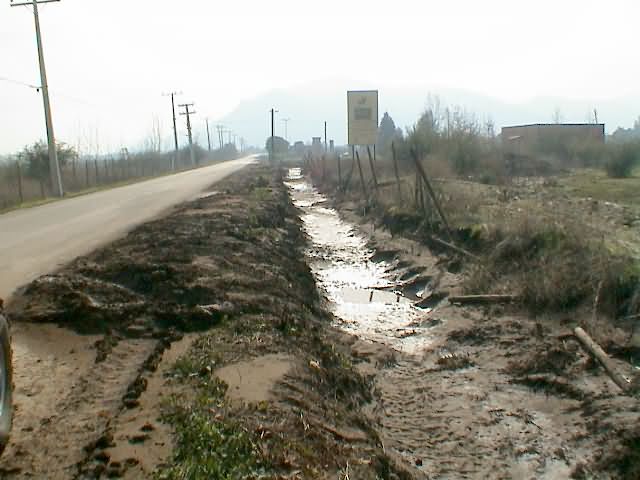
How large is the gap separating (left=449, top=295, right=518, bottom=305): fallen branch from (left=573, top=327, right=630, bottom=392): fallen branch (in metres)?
2.31

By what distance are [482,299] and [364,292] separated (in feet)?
11.1

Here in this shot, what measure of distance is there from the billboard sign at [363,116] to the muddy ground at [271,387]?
84.1 feet

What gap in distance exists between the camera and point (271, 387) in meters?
5.99

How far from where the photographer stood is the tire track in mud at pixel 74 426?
13.9ft

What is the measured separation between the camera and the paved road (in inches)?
404

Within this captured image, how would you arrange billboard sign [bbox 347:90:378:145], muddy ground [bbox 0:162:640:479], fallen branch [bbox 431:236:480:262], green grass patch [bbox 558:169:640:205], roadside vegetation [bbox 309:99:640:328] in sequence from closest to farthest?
1. muddy ground [bbox 0:162:640:479]
2. roadside vegetation [bbox 309:99:640:328]
3. fallen branch [bbox 431:236:480:262]
4. green grass patch [bbox 558:169:640:205]
5. billboard sign [bbox 347:90:378:145]

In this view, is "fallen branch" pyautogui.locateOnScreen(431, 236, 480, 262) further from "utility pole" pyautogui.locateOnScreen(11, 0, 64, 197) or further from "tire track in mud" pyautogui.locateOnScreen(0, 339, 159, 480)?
"utility pole" pyautogui.locateOnScreen(11, 0, 64, 197)

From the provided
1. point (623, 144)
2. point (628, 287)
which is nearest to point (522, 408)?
point (628, 287)

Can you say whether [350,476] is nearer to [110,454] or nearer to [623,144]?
[110,454]

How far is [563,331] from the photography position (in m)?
9.46

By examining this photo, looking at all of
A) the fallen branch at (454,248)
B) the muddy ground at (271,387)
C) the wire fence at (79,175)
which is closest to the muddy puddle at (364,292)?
the muddy ground at (271,387)

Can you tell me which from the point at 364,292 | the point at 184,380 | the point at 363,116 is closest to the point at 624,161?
the point at 363,116

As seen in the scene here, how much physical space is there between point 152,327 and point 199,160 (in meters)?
103

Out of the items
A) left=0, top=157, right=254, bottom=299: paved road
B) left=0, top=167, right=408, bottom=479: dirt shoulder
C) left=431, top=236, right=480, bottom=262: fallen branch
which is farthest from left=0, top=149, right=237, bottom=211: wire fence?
left=0, top=167, right=408, bottom=479: dirt shoulder
